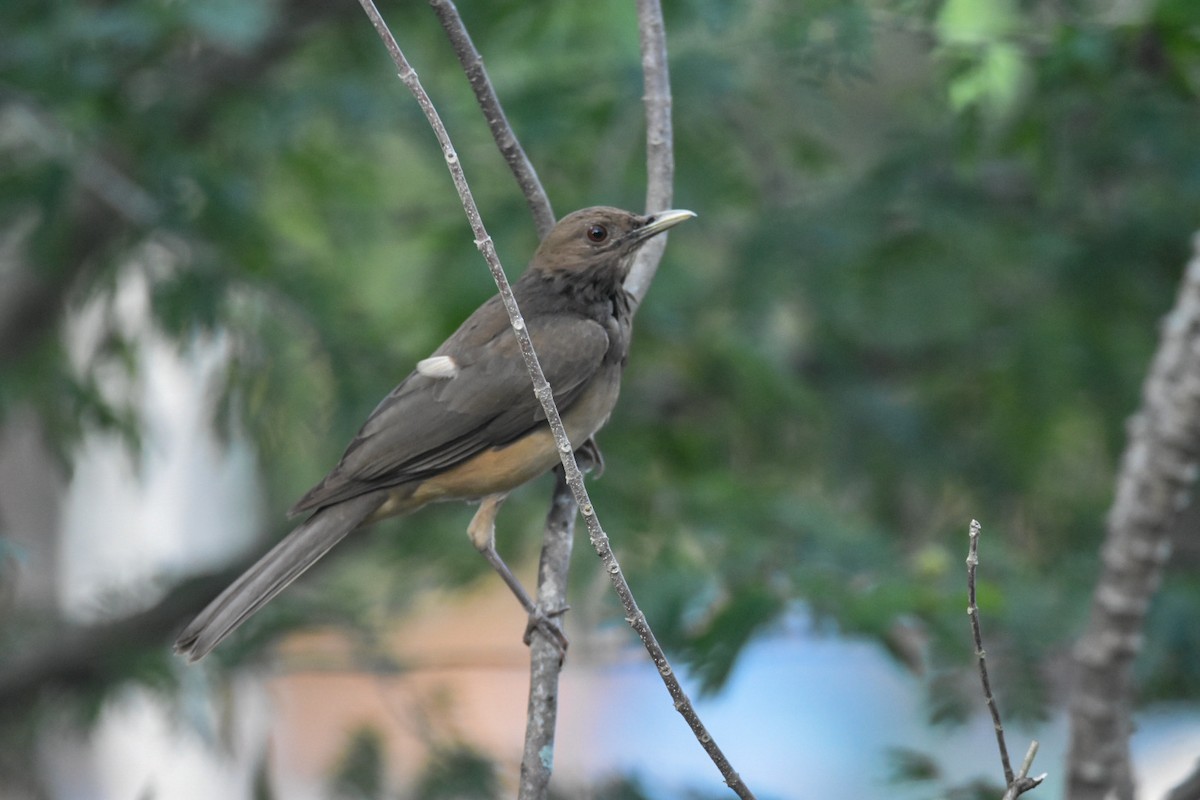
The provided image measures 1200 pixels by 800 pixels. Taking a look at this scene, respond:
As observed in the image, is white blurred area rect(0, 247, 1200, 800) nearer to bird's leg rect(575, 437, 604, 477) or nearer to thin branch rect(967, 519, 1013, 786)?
bird's leg rect(575, 437, 604, 477)

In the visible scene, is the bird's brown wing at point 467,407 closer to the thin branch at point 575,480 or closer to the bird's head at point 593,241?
the bird's head at point 593,241

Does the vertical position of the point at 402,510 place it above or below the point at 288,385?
below

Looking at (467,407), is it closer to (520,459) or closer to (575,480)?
(520,459)

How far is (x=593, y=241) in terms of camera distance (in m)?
4.59

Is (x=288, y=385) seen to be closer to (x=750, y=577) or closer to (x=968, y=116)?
(x=750, y=577)

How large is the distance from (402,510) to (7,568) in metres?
2.59

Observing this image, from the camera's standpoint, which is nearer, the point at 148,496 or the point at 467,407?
the point at 467,407

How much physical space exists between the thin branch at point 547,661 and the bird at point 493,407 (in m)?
0.31

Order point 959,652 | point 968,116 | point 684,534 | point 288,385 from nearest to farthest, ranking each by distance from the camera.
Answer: point 959,652
point 968,116
point 684,534
point 288,385

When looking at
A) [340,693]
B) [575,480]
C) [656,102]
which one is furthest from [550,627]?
[340,693]

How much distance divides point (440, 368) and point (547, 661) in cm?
142

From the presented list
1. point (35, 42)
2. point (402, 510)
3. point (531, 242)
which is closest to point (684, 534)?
point (402, 510)

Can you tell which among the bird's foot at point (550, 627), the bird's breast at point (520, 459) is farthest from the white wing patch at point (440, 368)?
the bird's foot at point (550, 627)

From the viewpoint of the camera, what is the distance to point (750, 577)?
14.5ft
